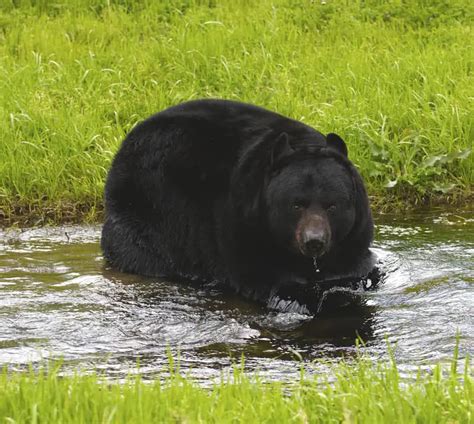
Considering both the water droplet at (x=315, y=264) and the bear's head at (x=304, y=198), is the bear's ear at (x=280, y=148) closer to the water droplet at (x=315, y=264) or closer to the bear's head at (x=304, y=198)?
the bear's head at (x=304, y=198)

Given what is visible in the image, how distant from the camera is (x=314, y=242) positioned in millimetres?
5488

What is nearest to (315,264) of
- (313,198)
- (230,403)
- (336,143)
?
(313,198)

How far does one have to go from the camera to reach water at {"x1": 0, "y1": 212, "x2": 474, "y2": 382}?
4.87 metres

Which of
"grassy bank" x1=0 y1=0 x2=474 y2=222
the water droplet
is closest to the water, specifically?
the water droplet

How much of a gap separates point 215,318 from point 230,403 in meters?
2.23

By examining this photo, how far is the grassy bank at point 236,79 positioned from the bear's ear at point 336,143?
2324mm

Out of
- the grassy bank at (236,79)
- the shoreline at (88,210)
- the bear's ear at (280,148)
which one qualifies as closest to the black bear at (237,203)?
the bear's ear at (280,148)

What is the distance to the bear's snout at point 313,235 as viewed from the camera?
550 centimetres

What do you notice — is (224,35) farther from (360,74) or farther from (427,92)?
(427,92)

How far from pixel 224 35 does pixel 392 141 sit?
2.79 meters

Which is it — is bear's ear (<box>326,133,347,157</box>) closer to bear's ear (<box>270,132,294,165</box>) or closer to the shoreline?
bear's ear (<box>270,132,294,165</box>)

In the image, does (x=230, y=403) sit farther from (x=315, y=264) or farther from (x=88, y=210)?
(x=88, y=210)

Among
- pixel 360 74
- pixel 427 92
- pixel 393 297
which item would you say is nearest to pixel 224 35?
pixel 360 74

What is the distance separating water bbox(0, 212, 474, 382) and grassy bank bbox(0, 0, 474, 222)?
3.83ft
